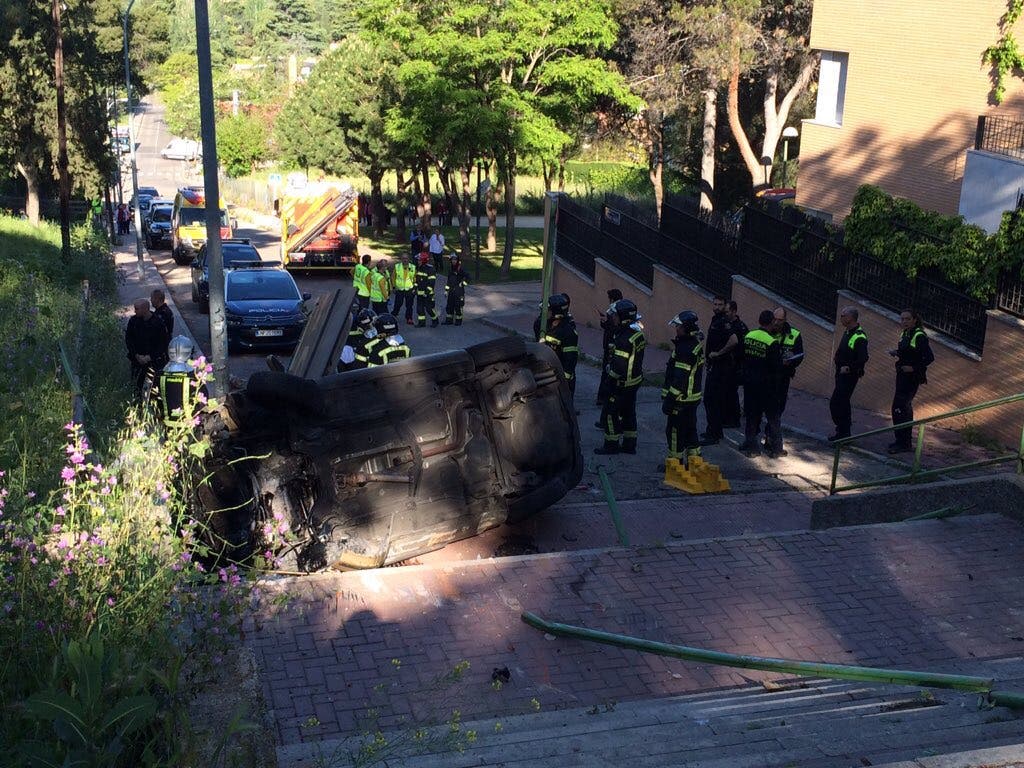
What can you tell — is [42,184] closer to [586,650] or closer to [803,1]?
[803,1]

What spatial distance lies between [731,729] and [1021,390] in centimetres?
864

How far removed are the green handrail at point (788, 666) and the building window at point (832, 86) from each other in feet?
64.5

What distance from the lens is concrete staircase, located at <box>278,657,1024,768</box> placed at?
15.9 feet

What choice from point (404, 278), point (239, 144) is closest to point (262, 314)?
point (404, 278)

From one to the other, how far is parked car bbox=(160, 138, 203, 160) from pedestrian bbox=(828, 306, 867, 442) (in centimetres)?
8024

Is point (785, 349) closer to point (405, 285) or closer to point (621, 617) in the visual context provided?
point (621, 617)

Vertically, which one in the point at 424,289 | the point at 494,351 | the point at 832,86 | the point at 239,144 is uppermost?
the point at 832,86

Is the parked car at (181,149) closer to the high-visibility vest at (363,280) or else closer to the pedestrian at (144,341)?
the high-visibility vest at (363,280)

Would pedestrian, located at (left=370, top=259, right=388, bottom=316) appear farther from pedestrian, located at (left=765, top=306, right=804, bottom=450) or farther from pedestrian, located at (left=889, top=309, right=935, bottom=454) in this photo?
pedestrian, located at (left=889, top=309, right=935, bottom=454)

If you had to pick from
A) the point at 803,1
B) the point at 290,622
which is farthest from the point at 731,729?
the point at 803,1

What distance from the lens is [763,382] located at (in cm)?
1254

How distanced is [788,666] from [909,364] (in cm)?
678

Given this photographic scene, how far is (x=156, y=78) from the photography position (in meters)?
112

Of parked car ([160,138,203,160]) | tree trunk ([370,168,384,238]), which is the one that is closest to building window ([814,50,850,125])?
tree trunk ([370,168,384,238])
